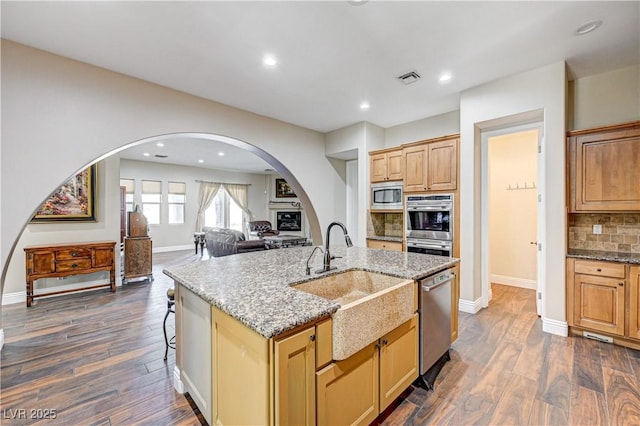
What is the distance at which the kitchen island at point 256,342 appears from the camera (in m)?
1.12

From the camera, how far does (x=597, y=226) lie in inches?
121

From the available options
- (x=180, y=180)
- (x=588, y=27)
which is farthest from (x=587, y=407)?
(x=180, y=180)

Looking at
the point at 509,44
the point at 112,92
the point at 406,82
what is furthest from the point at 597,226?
the point at 112,92

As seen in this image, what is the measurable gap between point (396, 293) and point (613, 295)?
8.66 ft

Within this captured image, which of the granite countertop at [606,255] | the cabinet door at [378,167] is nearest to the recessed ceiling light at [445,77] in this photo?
the cabinet door at [378,167]

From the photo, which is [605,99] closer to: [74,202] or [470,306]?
[470,306]

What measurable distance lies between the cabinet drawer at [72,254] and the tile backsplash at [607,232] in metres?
6.76

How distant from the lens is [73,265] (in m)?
4.14

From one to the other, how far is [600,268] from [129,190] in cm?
1003

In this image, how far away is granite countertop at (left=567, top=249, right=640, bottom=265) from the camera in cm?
260

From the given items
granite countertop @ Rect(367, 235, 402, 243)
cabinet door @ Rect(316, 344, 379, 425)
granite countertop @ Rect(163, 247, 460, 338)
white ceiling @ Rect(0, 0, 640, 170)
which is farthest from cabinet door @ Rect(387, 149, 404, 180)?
cabinet door @ Rect(316, 344, 379, 425)

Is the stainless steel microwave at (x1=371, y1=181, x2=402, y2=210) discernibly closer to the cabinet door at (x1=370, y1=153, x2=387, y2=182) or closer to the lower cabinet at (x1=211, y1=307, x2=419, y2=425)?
the cabinet door at (x1=370, y1=153, x2=387, y2=182)

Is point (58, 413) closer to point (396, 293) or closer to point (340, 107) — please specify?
point (396, 293)

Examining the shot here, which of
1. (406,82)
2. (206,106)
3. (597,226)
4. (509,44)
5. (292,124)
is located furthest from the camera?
(292,124)
